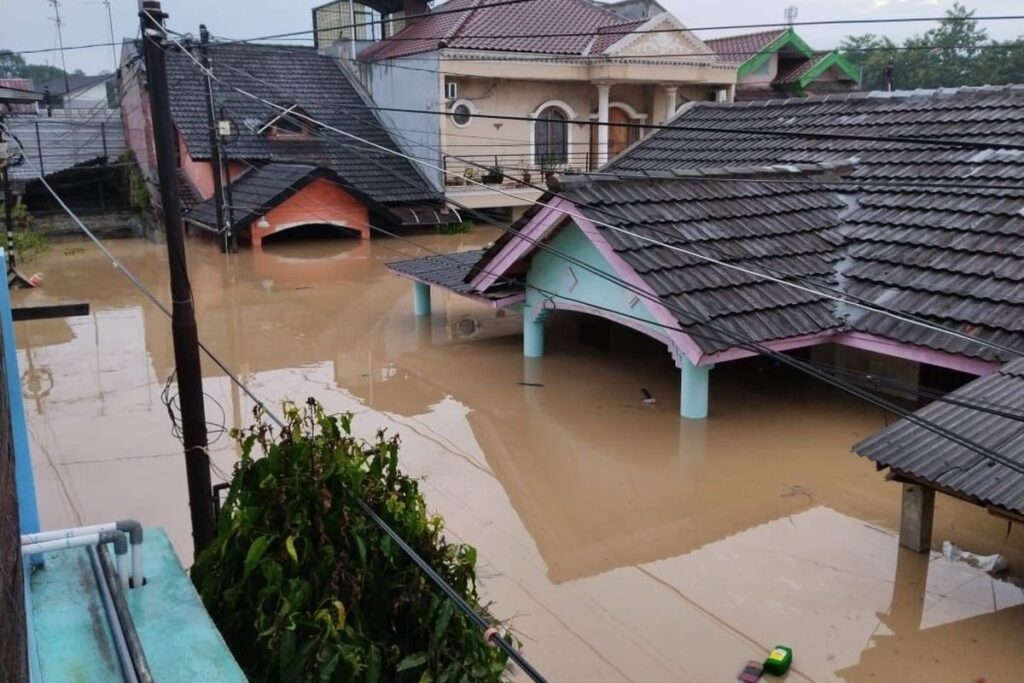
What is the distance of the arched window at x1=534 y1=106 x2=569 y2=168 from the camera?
25.4 meters

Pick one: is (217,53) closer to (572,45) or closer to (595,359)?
(572,45)

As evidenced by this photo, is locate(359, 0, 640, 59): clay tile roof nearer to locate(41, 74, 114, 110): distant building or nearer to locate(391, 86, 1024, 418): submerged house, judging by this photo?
locate(391, 86, 1024, 418): submerged house

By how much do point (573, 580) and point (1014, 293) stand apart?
5076 mm

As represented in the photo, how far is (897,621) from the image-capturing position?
596 centimetres

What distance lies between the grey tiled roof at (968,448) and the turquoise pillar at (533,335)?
5885 mm

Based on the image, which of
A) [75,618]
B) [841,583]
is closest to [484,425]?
[841,583]

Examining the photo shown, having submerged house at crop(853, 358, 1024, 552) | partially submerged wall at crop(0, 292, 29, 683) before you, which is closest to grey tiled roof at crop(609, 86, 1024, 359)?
submerged house at crop(853, 358, 1024, 552)

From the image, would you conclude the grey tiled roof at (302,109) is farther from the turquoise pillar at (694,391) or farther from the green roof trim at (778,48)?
the turquoise pillar at (694,391)

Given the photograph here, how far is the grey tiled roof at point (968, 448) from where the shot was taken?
556cm

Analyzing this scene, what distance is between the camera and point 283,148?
78.9 feet

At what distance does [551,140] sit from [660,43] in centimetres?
407

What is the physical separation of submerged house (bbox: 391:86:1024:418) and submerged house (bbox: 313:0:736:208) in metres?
11.9

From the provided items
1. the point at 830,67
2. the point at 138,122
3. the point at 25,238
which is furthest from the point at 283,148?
the point at 830,67

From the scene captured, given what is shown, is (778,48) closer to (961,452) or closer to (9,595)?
(961,452)
